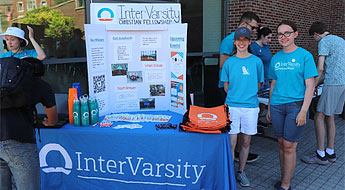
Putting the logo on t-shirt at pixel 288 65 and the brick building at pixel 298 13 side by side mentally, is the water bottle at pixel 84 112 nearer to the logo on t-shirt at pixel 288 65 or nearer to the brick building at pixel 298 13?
the logo on t-shirt at pixel 288 65

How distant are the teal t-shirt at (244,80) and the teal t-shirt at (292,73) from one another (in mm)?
205

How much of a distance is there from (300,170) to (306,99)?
4.71 ft

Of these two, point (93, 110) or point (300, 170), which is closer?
point (93, 110)

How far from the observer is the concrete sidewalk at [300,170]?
3.17m

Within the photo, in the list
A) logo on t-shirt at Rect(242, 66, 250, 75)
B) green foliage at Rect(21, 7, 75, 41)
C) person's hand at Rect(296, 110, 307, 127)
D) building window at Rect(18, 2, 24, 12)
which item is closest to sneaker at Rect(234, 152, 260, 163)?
person's hand at Rect(296, 110, 307, 127)

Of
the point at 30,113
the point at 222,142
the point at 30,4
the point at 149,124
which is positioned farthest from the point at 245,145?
the point at 30,4

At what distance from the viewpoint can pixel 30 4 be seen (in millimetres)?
5438

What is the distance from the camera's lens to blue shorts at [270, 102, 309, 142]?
2.60m

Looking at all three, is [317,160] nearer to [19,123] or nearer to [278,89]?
[278,89]

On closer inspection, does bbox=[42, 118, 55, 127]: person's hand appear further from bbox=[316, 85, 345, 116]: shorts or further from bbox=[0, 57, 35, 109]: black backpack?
bbox=[316, 85, 345, 116]: shorts

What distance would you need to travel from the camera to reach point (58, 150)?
8.49 feet

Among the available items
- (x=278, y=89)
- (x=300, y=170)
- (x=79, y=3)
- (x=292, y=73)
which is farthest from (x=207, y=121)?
(x=79, y=3)

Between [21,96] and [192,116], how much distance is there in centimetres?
142

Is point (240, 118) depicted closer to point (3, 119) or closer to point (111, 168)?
point (111, 168)
